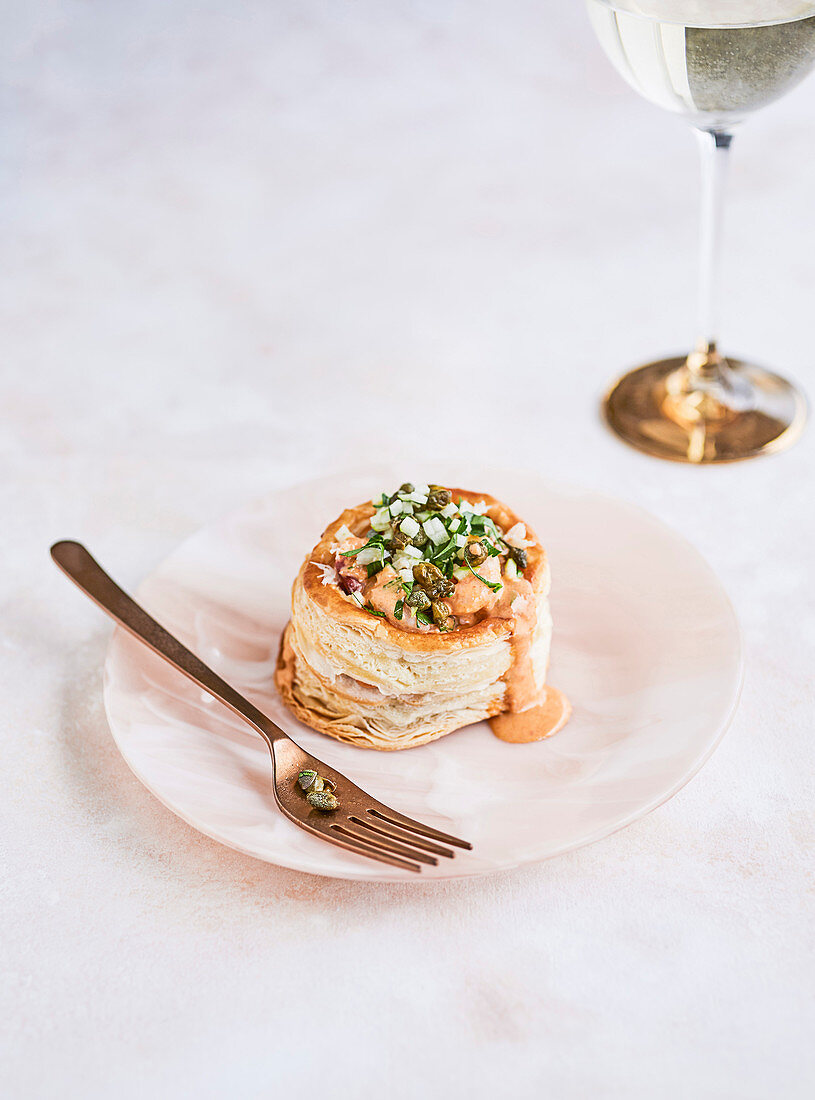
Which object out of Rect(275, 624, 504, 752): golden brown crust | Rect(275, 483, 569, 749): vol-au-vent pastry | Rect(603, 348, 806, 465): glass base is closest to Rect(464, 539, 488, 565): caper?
Rect(275, 483, 569, 749): vol-au-vent pastry

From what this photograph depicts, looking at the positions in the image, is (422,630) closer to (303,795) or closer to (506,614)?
(506,614)

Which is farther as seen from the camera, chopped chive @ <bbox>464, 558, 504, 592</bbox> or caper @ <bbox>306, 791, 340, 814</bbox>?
chopped chive @ <bbox>464, 558, 504, 592</bbox>

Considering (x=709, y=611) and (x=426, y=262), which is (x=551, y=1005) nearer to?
(x=709, y=611)

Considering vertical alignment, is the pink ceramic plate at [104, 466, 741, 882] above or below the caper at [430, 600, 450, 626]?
below

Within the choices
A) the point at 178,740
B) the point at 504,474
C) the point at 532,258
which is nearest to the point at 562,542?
the point at 504,474

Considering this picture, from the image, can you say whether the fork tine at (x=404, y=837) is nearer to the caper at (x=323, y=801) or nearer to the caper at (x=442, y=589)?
the caper at (x=323, y=801)

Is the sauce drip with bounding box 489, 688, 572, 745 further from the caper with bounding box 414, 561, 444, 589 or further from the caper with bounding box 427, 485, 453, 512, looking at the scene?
the caper with bounding box 427, 485, 453, 512
